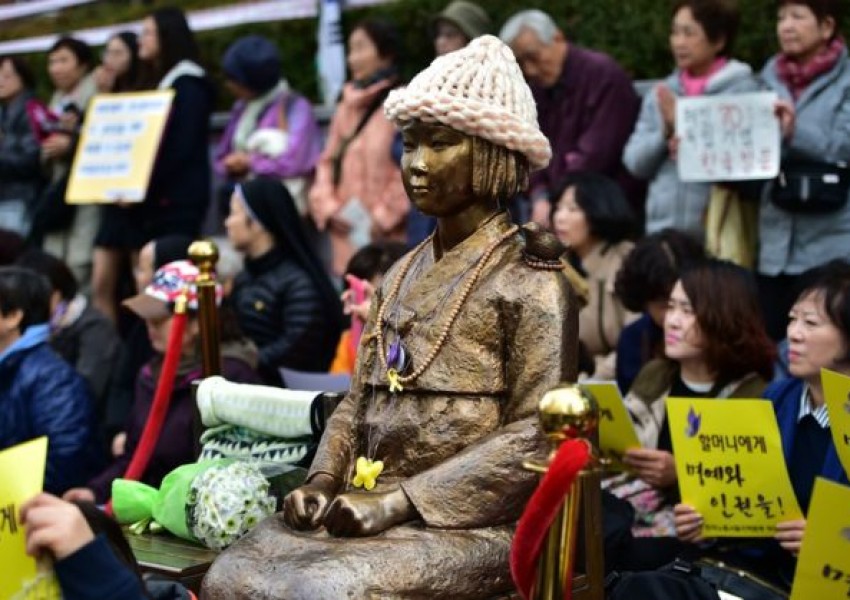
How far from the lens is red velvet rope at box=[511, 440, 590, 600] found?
3451 millimetres

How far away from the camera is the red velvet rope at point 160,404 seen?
21.8 feet

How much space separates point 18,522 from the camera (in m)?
3.51

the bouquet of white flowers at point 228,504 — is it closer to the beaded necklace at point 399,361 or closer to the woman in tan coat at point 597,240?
the beaded necklace at point 399,361

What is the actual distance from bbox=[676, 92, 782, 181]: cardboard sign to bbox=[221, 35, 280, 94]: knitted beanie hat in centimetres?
306

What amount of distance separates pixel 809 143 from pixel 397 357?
333 cm

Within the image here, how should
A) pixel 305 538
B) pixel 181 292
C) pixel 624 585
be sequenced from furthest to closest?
pixel 181 292 < pixel 624 585 < pixel 305 538

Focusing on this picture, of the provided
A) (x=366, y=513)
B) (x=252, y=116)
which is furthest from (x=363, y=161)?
(x=366, y=513)

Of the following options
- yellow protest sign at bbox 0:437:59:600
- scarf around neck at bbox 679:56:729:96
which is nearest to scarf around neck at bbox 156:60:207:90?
scarf around neck at bbox 679:56:729:96

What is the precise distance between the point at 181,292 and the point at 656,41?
354 centimetres

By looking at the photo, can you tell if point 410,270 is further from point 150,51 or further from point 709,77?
point 150,51

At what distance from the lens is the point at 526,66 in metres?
8.55

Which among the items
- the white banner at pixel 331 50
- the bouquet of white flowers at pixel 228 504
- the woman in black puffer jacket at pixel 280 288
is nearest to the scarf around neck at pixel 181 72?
the white banner at pixel 331 50

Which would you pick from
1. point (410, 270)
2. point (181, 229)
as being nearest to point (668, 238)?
point (410, 270)

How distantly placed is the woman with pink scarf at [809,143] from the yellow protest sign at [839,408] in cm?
251
